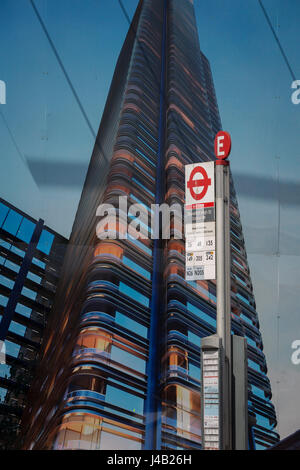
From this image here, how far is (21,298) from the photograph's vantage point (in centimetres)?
441

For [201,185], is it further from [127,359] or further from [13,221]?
[13,221]

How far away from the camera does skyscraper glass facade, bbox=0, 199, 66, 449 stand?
4.22 m

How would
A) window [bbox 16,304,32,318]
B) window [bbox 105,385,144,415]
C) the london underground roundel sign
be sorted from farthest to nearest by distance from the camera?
window [bbox 16,304,32,318] → window [bbox 105,385,144,415] → the london underground roundel sign

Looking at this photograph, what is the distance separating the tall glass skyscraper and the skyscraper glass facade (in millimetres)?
113

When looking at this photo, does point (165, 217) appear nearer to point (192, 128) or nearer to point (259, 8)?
point (192, 128)

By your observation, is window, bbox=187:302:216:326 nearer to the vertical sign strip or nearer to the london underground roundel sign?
the vertical sign strip

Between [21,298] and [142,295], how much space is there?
934 millimetres

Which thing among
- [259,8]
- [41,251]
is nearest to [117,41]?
[259,8]

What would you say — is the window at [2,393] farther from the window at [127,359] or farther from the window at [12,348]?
the window at [127,359]

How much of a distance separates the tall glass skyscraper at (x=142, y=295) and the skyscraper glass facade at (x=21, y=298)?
0.37ft

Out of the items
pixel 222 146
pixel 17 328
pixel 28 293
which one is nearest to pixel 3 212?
pixel 28 293

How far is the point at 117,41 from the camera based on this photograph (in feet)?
16.7

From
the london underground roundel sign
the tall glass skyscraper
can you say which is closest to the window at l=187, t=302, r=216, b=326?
the tall glass skyscraper

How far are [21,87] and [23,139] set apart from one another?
1.53 feet
